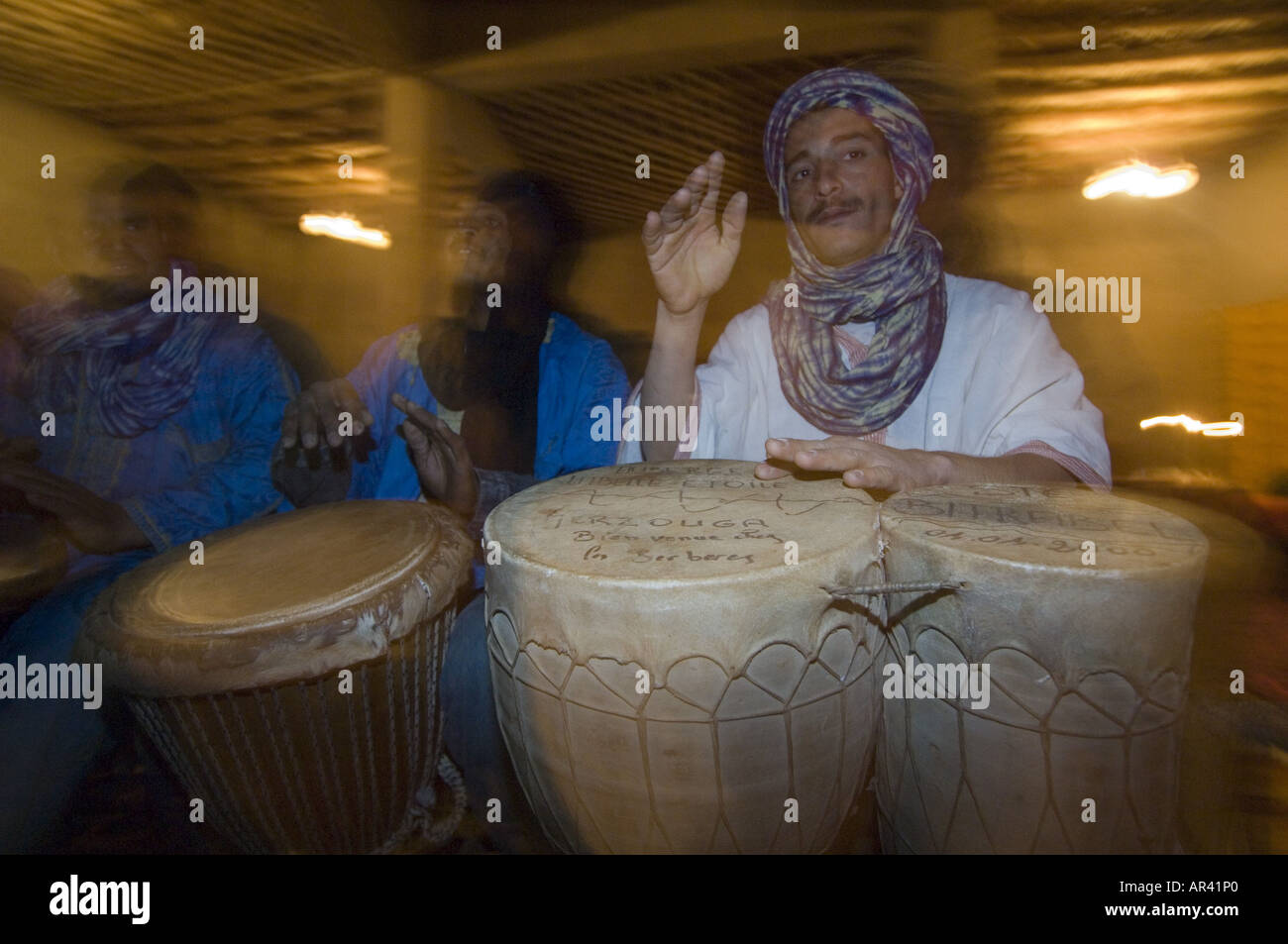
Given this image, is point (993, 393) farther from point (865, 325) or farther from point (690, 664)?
point (690, 664)

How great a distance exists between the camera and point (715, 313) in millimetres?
1839

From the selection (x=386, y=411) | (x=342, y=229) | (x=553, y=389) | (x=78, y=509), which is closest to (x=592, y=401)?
(x=553, y=389)

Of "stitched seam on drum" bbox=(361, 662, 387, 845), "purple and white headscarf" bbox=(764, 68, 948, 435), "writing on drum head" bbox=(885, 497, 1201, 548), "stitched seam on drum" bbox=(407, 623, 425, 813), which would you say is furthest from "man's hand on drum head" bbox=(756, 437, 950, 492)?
"stitched seam on drum" bbox=(361, 662, 387, 845)

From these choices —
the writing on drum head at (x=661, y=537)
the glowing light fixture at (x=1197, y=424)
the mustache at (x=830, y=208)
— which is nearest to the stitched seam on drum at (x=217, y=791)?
the writing on drum head at (x=661, y=537)

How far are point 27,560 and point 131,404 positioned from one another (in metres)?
0.47

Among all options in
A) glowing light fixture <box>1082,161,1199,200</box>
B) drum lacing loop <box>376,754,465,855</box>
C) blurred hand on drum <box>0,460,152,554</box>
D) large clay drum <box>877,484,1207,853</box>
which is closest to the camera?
large clay drum <box>877,484,1207,853</box>

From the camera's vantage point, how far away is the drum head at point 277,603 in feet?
4.35

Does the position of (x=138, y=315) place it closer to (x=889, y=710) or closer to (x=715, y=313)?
(x=715, y=313)

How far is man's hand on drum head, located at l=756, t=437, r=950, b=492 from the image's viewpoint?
145 cm

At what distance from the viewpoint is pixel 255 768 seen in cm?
150

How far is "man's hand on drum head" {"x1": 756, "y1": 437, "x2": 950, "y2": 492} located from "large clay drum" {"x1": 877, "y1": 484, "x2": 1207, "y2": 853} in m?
0.12

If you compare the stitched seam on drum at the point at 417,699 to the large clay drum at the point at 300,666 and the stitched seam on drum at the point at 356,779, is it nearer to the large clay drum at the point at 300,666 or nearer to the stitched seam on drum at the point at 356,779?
the large clay drum at the point at 300,666

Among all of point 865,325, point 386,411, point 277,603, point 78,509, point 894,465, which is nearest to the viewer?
point 277,603

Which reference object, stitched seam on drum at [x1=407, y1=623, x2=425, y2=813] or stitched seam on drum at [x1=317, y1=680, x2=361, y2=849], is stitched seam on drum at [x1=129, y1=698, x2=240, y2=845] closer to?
stitched seam on drum at [x1=317, y1=680, x2=361, y2=849]
